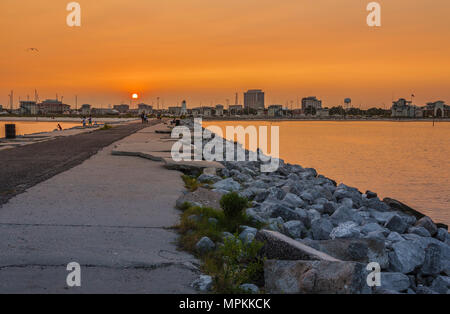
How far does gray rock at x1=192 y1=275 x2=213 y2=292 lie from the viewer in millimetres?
4117

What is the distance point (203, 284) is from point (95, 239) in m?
1.99

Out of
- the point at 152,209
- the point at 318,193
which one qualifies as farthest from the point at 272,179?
the point at 152,209

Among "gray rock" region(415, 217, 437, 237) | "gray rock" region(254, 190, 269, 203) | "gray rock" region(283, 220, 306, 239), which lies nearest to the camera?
"gray rock" region(283, 220, 306, 239)

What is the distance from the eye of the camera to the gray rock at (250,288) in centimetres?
416

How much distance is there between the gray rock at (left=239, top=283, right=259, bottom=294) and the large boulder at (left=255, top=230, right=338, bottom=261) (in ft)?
1.65

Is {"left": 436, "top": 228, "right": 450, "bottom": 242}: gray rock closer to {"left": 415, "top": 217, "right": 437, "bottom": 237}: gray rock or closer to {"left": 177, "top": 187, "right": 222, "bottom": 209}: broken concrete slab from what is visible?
{"left": 415, "top": 217, "right": 437, "bottom": 237}: gray rock

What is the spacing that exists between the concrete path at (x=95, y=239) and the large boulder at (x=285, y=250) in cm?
81

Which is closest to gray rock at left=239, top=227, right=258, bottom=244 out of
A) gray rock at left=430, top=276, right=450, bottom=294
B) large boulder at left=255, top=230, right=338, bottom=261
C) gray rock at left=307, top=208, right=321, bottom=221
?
large boulder at left=255, top=230, right=338, bottom=261

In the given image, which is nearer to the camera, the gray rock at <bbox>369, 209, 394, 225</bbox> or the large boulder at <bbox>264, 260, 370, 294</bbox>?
the large boulder at <bbox>264, 260, 370, 294</bbox>

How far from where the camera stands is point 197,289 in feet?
13.5

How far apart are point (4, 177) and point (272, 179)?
7388mm

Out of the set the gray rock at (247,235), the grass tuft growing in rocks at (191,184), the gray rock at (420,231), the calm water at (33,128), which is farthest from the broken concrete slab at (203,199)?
the calm water at (33,128)
